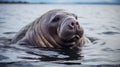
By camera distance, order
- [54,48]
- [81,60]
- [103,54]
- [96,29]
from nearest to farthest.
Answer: [81,60] < [103,54] < [54,48] < [96,29]

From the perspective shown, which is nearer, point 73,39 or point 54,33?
point 73,39

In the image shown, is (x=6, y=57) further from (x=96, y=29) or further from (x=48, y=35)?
(x=96, y=29)

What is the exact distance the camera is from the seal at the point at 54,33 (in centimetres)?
285

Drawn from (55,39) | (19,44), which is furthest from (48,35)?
(19,44)

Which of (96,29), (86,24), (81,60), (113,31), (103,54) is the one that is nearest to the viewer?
(81,60)

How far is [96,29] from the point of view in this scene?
4.34 metres

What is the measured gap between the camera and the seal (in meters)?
2.85

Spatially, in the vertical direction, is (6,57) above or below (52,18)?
below

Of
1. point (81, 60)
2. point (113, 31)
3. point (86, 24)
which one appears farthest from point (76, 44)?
point (86, 24)

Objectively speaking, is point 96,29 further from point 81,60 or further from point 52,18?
point 81,60

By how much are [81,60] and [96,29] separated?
1903 millimetres

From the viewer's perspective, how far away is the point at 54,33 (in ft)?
9.98

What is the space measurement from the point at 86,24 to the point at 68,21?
1.99m

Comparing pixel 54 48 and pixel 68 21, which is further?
pixel 54 48
